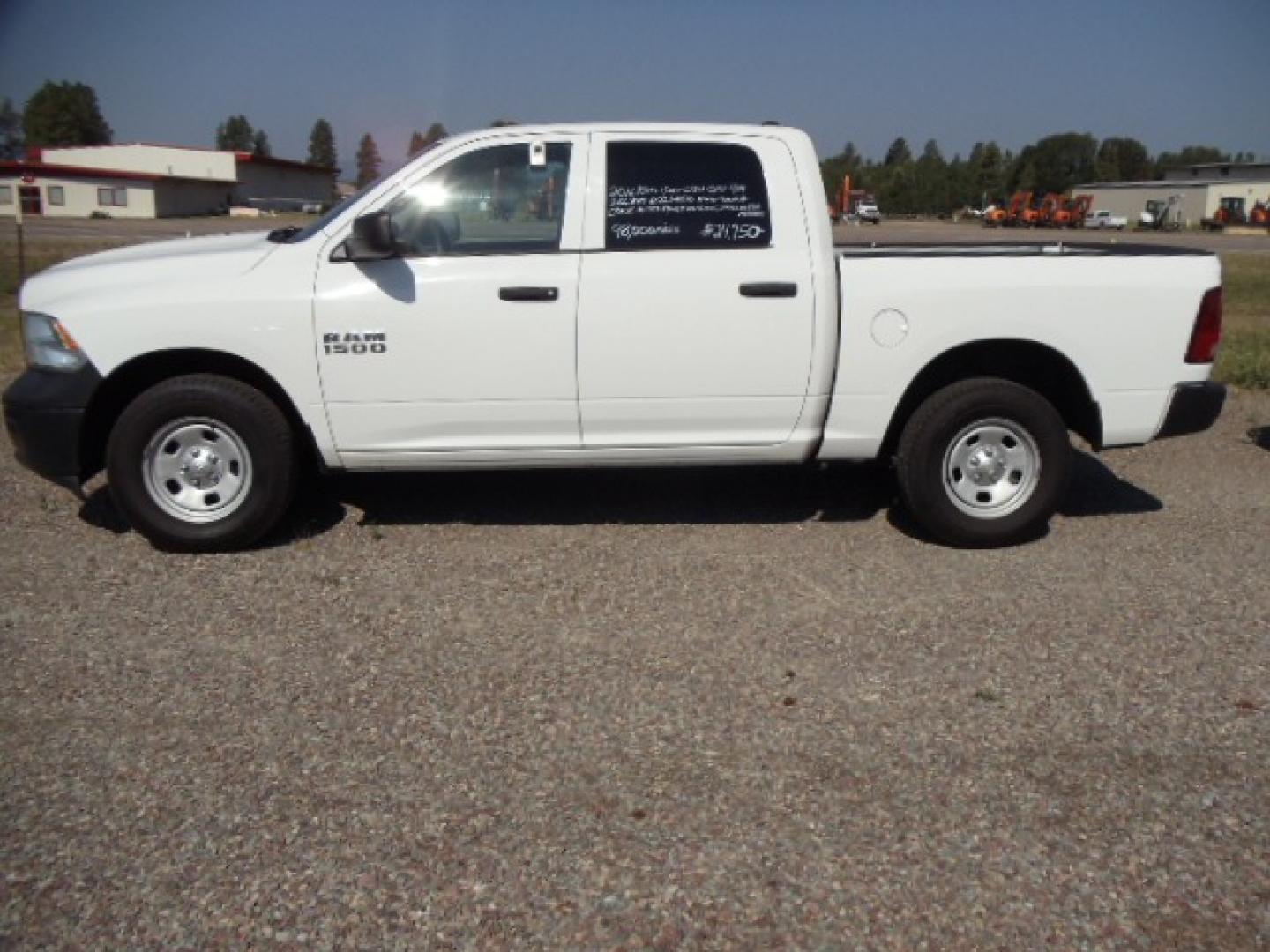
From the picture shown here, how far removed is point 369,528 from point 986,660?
305 cm

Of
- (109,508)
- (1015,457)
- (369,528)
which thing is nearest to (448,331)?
(369,528)

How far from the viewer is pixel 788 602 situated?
4.80m

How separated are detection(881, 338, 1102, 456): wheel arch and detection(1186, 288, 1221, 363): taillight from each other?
20.3 inches

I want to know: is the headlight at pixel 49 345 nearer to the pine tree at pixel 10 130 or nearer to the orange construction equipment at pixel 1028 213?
the orange construction equipment at pixel 1028 213

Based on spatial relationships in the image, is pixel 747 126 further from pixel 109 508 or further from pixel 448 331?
pixel 109 508

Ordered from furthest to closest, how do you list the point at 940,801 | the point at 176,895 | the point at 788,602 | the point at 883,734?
the point at 788,602
the point at 883,734
the point at 940,801
the point at 176,895

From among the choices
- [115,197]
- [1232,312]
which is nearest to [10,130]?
[115,197]

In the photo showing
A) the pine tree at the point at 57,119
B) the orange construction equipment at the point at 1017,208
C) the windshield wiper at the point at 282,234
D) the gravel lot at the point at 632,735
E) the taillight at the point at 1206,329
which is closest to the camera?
the gravel lot at the point at 632,735

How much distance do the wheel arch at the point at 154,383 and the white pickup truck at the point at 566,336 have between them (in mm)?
15

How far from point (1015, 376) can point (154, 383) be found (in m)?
4.18

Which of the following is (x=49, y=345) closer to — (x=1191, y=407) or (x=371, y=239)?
(x=371, y=239)

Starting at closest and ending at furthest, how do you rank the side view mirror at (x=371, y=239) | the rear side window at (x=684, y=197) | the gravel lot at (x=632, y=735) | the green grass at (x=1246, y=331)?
the gravel lot at (x=632, y=735) < the side view mirror at (x=371, y=239) < the rear side window at (x=684, y=197) < the green grass at (x=1246, y=331)

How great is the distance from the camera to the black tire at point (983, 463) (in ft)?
17.7

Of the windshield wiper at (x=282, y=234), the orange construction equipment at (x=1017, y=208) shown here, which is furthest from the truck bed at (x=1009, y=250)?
the orange construction equipment at (x=1017, y=208)
